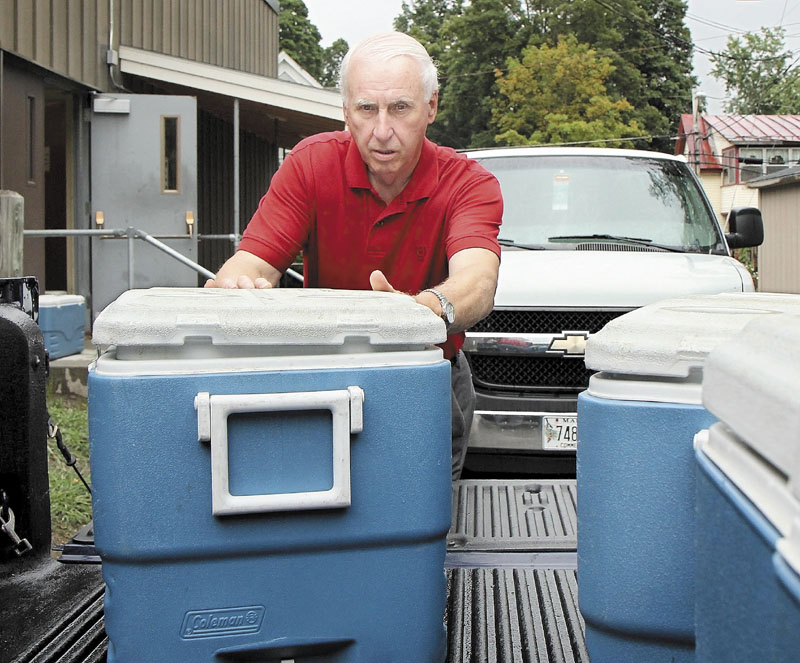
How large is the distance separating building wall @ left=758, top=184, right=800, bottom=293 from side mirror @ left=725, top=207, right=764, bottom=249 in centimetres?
2808

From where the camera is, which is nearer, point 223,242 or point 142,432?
point 142,432

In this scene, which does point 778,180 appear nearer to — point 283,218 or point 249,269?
Result: point 283,218

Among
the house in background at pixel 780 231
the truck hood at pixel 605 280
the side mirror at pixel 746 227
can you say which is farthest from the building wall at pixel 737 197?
the truck hood at pixel 605 280

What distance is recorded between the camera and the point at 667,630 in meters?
1.56

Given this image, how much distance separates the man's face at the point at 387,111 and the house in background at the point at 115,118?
5.81 m

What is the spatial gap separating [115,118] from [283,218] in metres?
8.86

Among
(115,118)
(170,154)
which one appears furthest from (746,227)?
(115,118)

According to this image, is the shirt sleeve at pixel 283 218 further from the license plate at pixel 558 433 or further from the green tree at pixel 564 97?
the green tree at pixel 564 97

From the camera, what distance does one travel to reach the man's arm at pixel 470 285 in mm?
2430

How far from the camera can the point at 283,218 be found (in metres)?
2.90

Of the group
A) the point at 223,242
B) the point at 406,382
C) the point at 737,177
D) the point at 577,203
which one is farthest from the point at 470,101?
the point at 406,382

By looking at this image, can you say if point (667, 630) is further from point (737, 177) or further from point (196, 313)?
Result: point (737, 177)

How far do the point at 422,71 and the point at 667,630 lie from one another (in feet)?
5.56

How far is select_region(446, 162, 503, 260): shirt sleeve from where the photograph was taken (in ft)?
8.88
